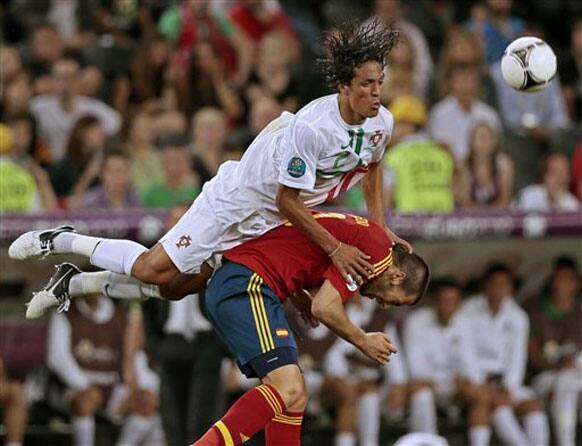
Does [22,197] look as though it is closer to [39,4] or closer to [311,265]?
[39,4]

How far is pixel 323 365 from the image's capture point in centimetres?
1439

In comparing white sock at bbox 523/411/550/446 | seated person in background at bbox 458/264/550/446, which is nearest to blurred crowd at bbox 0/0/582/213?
seated person in background at bbox 458/264/550/446

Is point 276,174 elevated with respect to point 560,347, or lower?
elevated

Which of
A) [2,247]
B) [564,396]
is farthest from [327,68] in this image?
[564,396]

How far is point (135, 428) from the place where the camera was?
45.7ft

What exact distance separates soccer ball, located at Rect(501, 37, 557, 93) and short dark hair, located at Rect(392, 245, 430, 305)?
1484 millimetres

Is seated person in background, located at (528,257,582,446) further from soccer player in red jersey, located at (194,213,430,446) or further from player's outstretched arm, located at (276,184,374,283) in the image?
player's outstretched arm, located at (276,184,374,283)

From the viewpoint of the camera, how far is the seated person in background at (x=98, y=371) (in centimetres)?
1388

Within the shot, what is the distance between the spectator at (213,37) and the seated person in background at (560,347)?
11.5 feet

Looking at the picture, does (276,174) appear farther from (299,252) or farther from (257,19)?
(257,19)

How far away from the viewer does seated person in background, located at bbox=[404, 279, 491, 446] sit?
46.9ft

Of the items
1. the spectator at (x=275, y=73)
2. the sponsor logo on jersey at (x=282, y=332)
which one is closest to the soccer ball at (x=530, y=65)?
the sponsor logo on jersey at (x=282, y=332)

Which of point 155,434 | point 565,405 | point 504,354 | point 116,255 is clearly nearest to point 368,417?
point 504,354

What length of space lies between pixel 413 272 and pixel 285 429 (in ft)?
3.77
